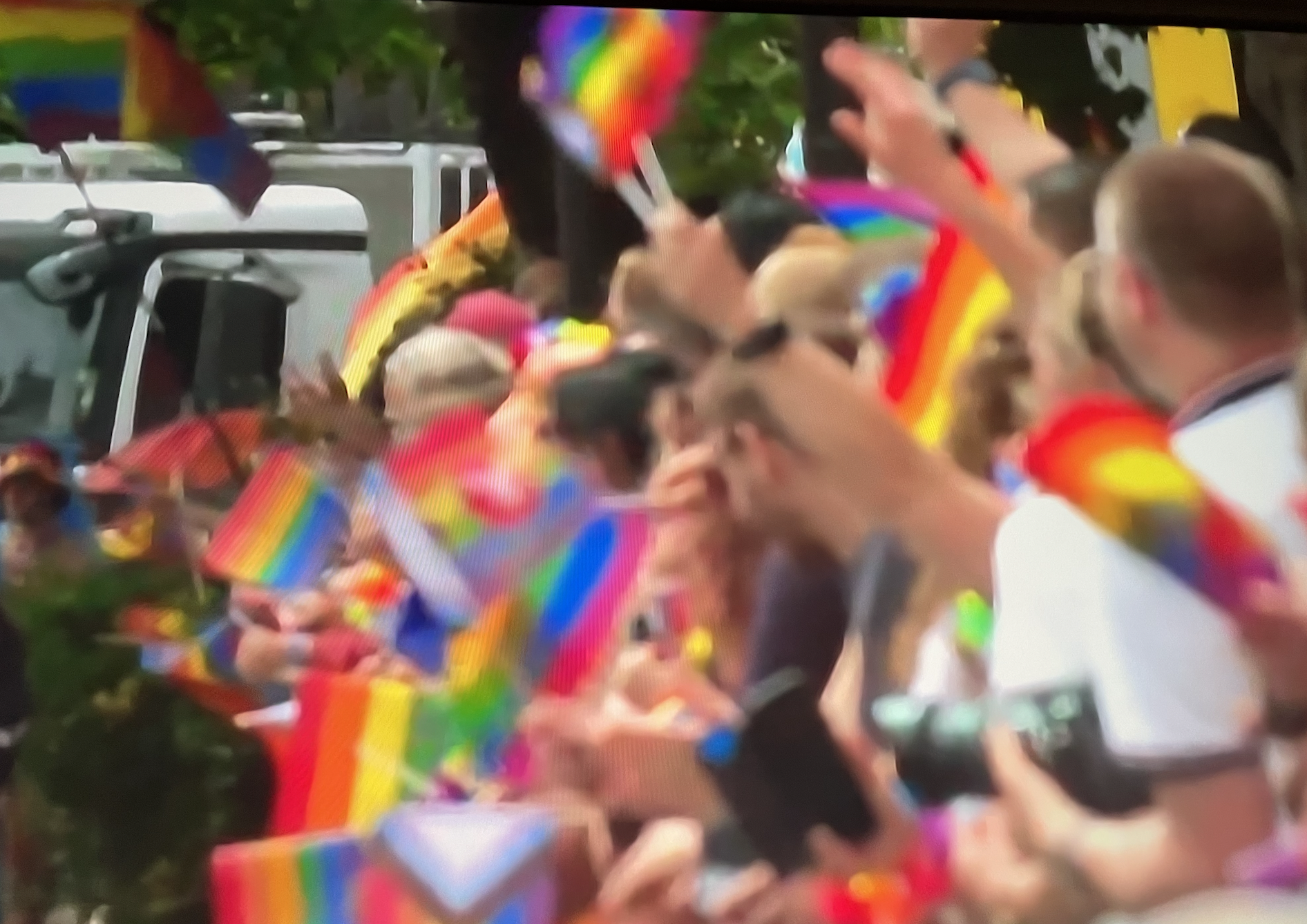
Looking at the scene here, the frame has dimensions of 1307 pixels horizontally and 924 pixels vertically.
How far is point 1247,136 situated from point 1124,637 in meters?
0.45

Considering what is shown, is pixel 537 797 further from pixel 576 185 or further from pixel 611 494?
pixel 576 185

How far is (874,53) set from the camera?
3.82 ft

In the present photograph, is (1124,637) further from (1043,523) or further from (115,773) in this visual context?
(115,773)

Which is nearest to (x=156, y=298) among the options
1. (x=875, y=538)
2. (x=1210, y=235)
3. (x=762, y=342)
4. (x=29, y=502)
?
(x=29, y=502)

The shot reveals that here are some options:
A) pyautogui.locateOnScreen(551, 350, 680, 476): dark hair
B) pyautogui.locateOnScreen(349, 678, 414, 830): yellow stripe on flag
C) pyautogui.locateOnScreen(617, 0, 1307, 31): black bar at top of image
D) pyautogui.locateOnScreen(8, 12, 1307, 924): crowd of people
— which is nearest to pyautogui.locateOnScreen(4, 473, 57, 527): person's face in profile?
pyautogui.locateOnScreen(8, 12, 1307, 924): crowd of people

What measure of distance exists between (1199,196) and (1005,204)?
0.16m

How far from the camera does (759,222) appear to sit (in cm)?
114

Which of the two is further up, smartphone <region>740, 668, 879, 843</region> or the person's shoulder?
the person's shoulder

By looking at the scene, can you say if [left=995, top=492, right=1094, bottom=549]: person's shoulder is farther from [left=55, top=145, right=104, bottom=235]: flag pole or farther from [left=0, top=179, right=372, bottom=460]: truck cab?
[left=55, top=145, right=104, bottom=235]: flag pole

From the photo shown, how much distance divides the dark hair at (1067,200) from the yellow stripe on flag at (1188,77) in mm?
69

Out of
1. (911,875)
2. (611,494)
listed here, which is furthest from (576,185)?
(911,875)

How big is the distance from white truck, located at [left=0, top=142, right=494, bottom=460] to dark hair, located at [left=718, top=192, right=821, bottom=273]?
0.78 ft

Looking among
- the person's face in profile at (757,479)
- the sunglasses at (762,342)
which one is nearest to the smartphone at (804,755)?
the person's face in profile at (757,479)

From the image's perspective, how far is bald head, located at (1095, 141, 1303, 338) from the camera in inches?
44.3
